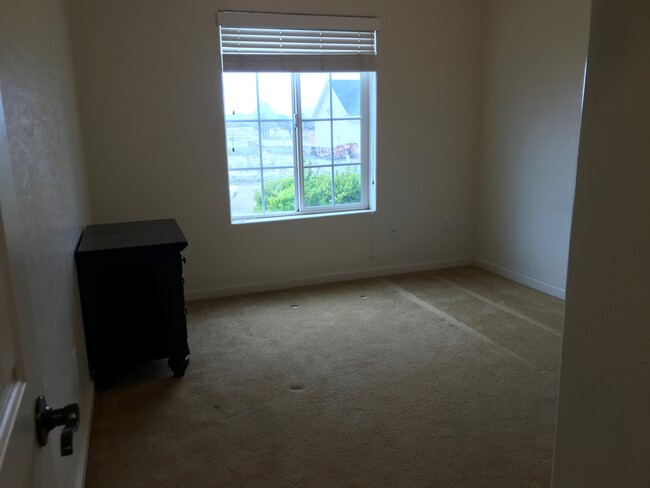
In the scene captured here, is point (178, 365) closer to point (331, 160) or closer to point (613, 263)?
point (331, 160)

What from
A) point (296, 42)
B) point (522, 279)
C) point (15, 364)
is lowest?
point (522, 279)

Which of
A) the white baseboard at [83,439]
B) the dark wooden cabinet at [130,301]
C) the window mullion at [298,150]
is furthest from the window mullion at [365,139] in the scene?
the white baseboard at [83,439]

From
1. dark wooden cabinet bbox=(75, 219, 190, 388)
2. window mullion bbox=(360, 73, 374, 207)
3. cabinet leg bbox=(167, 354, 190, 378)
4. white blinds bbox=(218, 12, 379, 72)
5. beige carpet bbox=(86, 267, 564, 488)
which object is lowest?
beige carpet bbox=(86, 267, 564, 488)

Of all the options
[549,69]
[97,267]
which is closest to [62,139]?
[97,267]

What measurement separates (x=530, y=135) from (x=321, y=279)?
195cm

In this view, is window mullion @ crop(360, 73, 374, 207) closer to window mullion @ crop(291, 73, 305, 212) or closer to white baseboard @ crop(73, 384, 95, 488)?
window mullion @ crop(291, 73, 305, 212)

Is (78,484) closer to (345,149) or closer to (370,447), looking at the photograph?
(370,447)

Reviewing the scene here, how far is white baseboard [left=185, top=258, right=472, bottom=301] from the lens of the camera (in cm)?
390

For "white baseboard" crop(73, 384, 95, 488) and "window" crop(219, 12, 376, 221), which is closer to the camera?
"white baseboard" crop(73, 384, 95, 488)

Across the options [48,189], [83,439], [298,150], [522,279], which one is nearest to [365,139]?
[298,150]

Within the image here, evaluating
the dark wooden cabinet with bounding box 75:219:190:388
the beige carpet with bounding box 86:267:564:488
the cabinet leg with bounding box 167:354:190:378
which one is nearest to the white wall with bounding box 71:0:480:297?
the beige carpet with bounding box 86:267:564:488

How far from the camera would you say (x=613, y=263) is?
0.79 metres

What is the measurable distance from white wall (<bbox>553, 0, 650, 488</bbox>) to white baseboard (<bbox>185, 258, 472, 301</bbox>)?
327 centimetres

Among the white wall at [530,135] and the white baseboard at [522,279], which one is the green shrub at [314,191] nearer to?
the white wall at [530,135]
